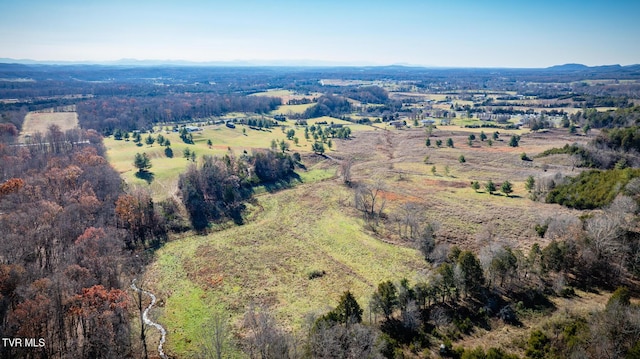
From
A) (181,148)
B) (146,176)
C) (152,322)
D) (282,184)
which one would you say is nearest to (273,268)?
(152,322)

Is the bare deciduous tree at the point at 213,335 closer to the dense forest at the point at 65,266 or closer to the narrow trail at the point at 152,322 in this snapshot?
the narrow trail at the point at 152,322

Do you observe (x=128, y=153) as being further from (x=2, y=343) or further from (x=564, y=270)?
(x=564, y=270)

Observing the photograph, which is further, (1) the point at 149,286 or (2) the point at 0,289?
(1) the point at 149,286

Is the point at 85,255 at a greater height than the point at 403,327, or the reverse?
the point at 85,255

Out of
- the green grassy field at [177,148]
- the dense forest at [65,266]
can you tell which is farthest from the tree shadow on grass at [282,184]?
the dense forest at [65,266]

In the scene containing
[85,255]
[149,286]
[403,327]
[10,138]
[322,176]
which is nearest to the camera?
[403,327]

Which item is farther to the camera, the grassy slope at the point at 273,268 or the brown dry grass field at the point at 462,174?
the brown dry grass field at the point at 462,174

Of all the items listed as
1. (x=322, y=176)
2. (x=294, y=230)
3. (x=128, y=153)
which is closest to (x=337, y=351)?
(x=294, y=230)

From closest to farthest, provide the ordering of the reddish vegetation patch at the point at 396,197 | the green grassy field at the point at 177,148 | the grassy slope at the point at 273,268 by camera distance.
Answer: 1. the grassy slope at the point at 273,268
2. the reddish vegetation patch at the point at 396,197
3. the green grassy field at the point at 177,148

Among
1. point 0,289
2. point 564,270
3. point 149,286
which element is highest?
point 0,289
